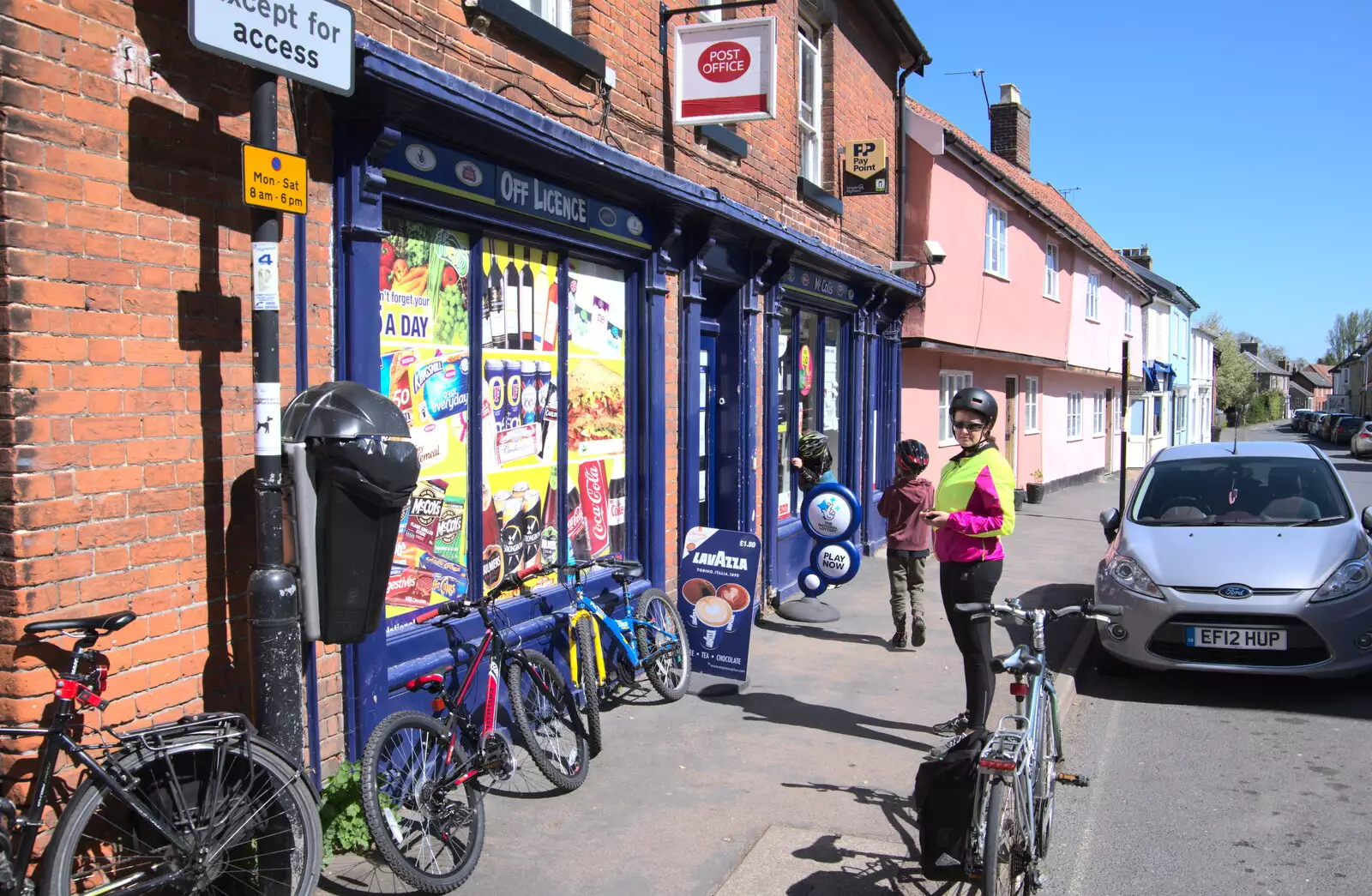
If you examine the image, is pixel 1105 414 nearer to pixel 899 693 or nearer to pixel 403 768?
pixel 899 693

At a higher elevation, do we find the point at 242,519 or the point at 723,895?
the point at 242,519

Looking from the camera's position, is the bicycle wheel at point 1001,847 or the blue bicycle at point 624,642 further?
the blue bicycle at point 624,642

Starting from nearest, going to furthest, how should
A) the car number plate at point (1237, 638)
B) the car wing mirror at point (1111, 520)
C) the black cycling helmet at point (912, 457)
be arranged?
the car number plate at point (1237, 638)
the black cycling helmet at point (912, 457)
the car wing mirror at point (1111, 520)

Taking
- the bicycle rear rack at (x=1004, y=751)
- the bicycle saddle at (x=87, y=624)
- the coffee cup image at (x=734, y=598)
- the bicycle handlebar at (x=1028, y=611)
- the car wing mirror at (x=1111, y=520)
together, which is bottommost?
the coffee cup image at (x=734, y=598)

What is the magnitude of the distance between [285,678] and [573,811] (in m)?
1.70

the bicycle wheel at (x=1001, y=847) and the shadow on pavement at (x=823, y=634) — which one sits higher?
the bicycle wheel at (x=1001, y=847)

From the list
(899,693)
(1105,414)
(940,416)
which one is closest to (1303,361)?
(1105,414)

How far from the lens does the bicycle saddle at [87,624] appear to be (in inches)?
124

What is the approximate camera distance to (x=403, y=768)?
4191 millimetres

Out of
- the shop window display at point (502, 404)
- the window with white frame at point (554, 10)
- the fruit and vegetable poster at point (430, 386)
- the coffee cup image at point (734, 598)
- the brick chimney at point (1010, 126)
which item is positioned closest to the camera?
the fruit and vegetable poster at point (430, 386)

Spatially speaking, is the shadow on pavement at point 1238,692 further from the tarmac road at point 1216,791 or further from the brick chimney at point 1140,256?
the brick chimney at point 1140,256

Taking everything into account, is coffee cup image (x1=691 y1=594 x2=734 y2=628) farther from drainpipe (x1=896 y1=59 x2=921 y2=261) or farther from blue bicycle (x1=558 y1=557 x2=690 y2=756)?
drainpipe (x1=896 y1=59 x2=921 y2=261)

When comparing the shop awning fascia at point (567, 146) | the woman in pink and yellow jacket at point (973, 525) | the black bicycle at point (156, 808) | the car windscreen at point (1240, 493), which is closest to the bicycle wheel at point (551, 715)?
the black bicycle at point (156, 808)

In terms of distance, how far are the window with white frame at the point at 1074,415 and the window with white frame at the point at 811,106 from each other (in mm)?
16735
